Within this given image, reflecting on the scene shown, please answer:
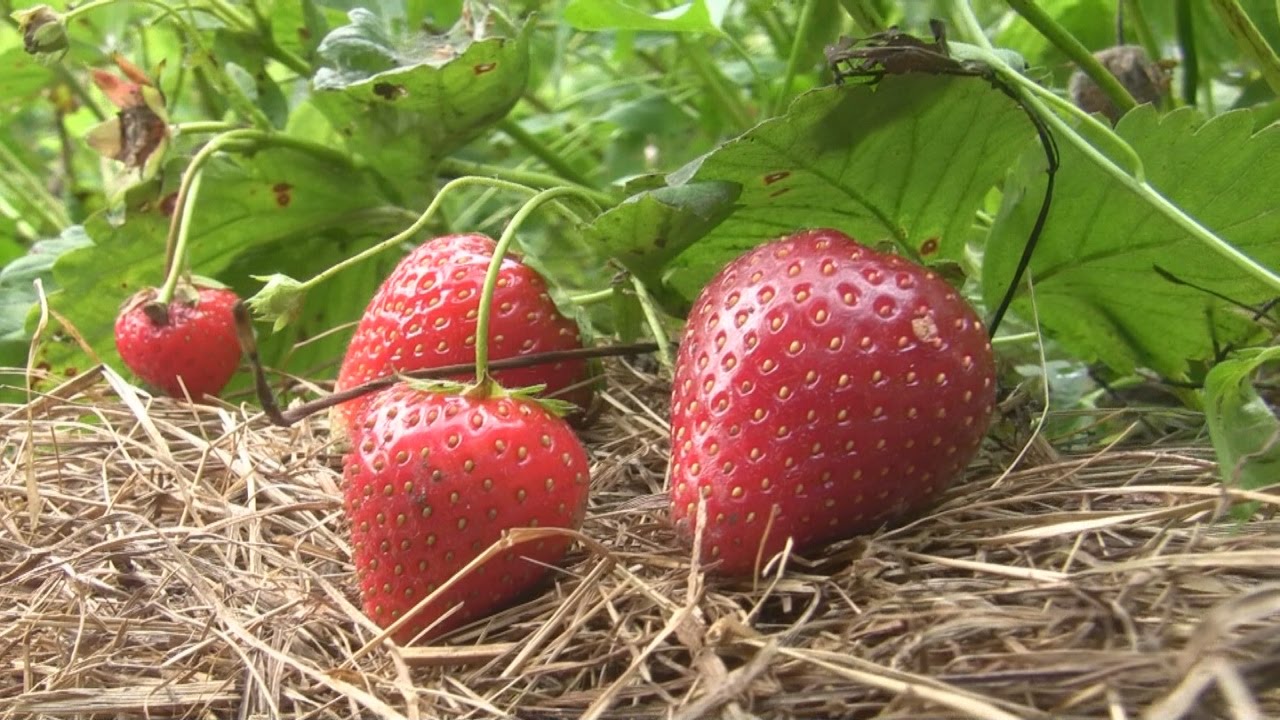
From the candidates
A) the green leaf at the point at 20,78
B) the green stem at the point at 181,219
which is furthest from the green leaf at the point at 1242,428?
the green leaf at the point at 20,78

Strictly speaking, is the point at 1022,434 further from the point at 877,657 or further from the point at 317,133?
the point at 317,133

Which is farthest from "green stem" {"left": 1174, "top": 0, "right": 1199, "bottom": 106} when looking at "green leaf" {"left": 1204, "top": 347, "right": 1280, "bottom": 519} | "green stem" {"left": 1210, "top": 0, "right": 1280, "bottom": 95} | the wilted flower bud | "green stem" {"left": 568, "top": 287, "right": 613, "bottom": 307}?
the wilted flower bud

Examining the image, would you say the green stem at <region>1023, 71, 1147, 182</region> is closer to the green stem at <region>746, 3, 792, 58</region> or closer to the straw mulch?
the straw mulch

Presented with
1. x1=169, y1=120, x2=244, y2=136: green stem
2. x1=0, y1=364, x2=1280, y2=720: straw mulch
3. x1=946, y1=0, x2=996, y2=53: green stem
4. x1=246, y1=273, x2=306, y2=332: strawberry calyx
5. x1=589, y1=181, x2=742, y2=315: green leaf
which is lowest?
x1=0, y1=364, x2=1280, y2=720: straw mulch

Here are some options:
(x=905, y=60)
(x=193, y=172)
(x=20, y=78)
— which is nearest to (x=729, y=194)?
(x=905, y=60)

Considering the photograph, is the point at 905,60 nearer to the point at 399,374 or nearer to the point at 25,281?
the point at 399,374

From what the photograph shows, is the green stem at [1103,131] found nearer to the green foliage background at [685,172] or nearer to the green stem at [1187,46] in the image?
the green foliage background at [685,172]
